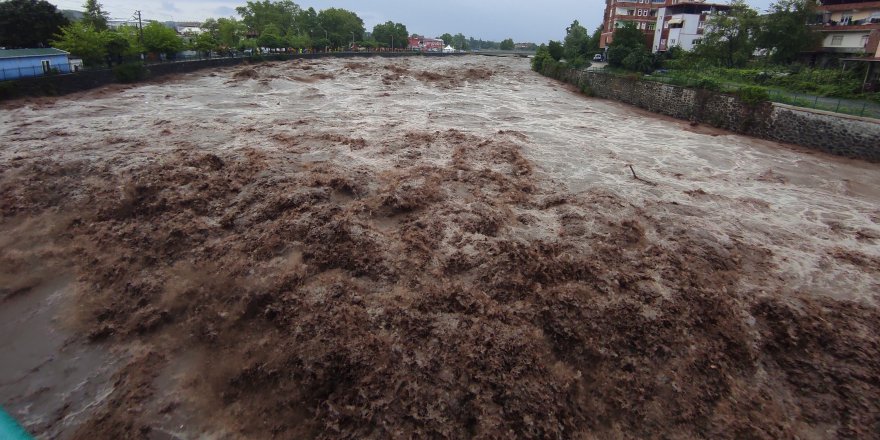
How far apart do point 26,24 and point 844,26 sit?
64.5m

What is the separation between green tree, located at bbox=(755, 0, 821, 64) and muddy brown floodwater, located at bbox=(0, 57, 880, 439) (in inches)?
812

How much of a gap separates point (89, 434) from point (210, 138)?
15.1 meters

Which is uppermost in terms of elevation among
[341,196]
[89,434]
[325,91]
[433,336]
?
[325,91]

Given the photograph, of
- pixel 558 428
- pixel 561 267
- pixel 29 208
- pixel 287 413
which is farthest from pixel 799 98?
pixel 29 208

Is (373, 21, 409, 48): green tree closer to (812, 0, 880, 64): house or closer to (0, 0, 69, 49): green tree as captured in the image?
(0, 0, 69, 49): green tree

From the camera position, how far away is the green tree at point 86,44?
3256 centimetres

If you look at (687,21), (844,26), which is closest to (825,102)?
(844,26)

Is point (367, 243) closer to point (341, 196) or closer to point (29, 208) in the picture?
point (341, 196)

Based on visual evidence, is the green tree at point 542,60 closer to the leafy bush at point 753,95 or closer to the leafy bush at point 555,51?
the leafy bush at point 555,51

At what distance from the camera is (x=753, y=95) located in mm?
22656

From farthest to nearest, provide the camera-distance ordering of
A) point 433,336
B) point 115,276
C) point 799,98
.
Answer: point 799,98 < point 115,276 < point 433,336

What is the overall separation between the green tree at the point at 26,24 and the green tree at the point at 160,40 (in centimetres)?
625

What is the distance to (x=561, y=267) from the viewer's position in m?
9.69

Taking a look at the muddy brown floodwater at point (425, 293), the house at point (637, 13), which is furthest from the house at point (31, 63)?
the house at point (637, 13)
